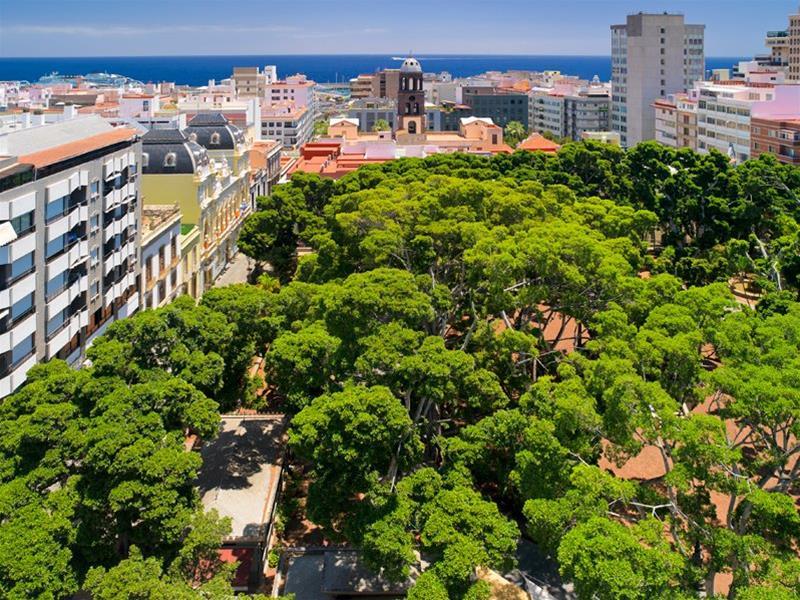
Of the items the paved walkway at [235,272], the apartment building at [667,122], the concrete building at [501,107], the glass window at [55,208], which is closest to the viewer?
the glass window at [55,208]

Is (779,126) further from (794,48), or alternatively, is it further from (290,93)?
(290,93)

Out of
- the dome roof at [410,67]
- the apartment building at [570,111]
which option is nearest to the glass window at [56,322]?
the dome roof at [410,67]

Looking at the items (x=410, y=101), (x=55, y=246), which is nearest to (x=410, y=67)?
(x=410, y=101)

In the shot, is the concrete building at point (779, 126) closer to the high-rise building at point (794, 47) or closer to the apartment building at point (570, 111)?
the apartment building at point (570, 111)

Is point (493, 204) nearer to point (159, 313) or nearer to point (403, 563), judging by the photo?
point (159, 313)

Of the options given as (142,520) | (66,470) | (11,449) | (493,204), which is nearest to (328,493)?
(142,520)

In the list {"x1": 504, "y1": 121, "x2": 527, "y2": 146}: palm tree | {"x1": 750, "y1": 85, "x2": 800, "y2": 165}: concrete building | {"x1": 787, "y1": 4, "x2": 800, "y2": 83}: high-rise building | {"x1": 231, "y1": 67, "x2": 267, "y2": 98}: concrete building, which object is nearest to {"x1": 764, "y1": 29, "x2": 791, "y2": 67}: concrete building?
{"x1": 787, "y1": 4, "x2": 800, "y2": 83}: high-rise building

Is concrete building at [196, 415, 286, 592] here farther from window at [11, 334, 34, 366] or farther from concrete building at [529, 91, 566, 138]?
concrete building at [529, 91, 566, 138]
